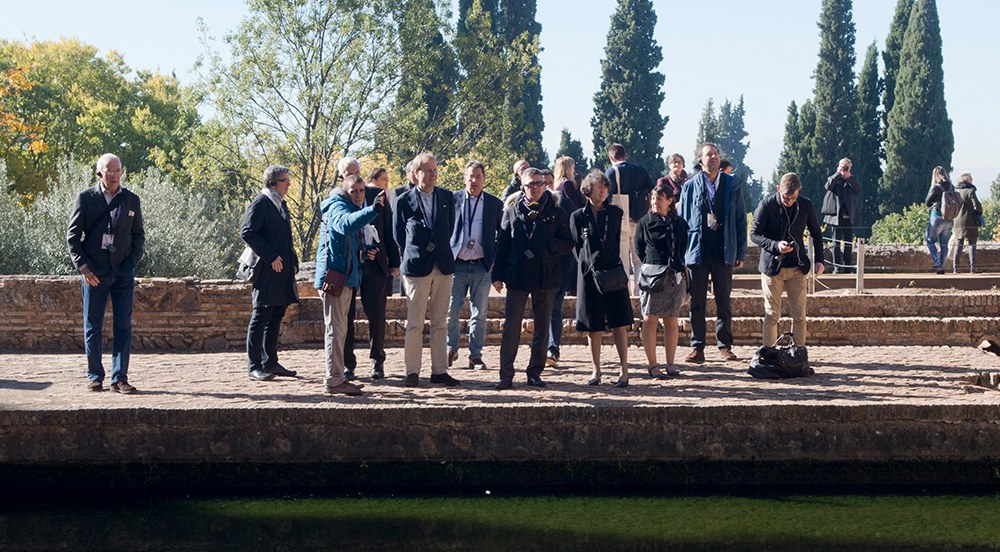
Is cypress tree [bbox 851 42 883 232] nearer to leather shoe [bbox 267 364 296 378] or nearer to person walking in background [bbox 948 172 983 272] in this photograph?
person walking in background [bbox 948 172 983 272]

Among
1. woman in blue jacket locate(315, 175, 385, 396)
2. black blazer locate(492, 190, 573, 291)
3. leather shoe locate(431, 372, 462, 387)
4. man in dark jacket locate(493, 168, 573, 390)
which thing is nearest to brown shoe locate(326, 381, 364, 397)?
woman in blue jacket locate(315, 175, 385, 396)

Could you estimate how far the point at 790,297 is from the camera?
35.5ft

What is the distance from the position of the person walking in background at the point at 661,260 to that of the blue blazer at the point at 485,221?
45.6 inches

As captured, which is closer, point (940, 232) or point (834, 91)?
point (940, 232)

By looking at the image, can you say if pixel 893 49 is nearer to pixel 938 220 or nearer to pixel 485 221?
pixel 938 220

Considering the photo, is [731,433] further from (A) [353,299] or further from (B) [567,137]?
(B) [567,137]

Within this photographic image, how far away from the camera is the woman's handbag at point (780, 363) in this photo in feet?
33.2

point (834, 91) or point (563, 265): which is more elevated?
point (834, 91)

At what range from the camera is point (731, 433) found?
8492 mm

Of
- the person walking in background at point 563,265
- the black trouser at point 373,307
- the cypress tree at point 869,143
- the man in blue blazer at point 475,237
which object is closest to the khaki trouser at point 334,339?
the black trouser at point 373,307

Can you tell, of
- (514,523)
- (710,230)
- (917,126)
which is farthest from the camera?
(917,126)

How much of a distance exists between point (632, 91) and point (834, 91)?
8083mm

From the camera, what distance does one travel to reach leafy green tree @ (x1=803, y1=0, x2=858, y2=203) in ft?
156

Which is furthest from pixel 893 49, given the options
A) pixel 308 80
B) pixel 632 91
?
pixel 308 80
